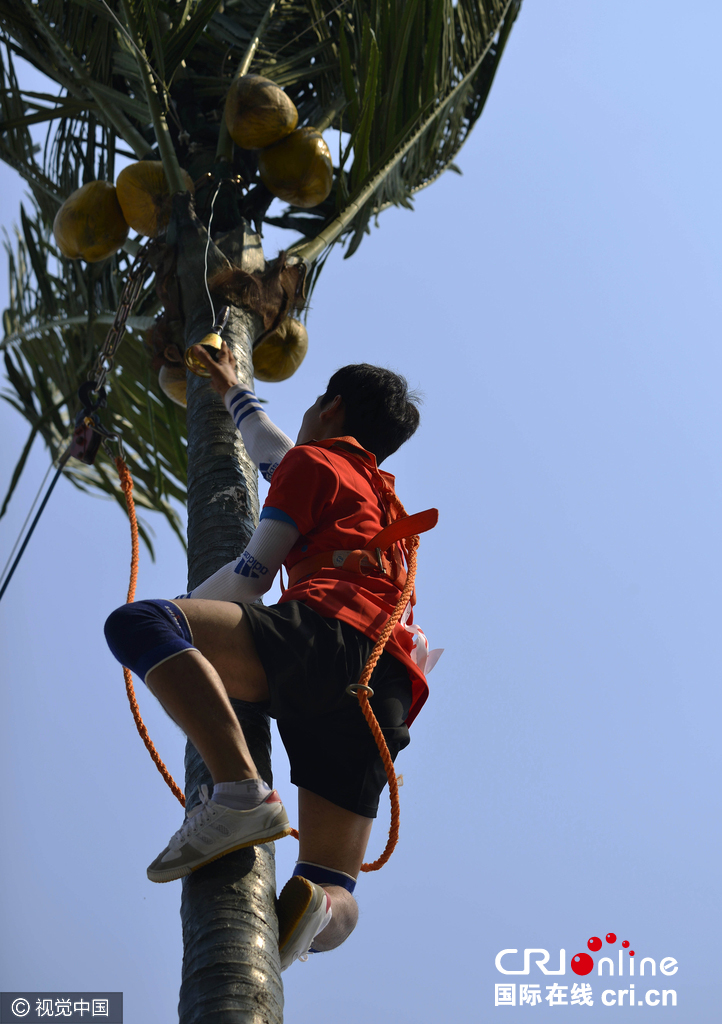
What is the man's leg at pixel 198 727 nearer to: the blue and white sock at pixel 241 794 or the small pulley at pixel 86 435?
the blue and white sock at pixel 241 794

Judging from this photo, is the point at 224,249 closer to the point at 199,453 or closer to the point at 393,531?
the point at 199,453

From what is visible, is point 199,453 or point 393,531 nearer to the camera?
point 393,531

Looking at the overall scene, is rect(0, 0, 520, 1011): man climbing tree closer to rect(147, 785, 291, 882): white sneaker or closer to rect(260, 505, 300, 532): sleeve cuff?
rect(260, 505, 300, 532): sleeve cuff

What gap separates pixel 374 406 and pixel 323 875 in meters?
1.15

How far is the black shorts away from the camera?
174 cm

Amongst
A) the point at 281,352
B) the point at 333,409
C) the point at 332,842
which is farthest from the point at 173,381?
the point at 332,842

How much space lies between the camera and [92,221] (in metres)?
3.23

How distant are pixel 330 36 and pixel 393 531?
2.82 m

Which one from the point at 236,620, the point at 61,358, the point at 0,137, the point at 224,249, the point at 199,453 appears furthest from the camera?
the point at 61,358

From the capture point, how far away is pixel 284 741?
1937mm

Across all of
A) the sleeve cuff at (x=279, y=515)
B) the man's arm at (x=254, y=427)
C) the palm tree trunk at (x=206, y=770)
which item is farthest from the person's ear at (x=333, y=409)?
the sleeve cuff at (x=279, y=515)

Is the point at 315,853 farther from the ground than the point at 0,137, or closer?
closer

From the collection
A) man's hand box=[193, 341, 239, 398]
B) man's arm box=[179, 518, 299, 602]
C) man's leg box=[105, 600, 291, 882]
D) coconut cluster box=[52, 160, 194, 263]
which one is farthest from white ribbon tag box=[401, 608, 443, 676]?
coconut cluster box=[52, 160, 194, 263]

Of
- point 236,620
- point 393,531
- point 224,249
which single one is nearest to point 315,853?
point 236,620
